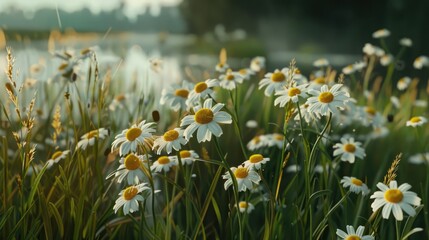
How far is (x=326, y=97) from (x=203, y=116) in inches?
16.6

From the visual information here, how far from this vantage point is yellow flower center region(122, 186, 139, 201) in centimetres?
186

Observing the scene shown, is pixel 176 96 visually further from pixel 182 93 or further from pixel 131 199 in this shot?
pixel 131 199

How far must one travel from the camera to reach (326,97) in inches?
76.0

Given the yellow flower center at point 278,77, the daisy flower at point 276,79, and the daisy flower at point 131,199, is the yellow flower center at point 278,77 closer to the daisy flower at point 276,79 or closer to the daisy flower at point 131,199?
the daisy flower at point 276,79

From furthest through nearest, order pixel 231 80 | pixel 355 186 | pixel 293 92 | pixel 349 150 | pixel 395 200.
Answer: pixel 231 80 < pixel 349 150 < pixel 355 186 < pixel 293 92 < pixel 395 200

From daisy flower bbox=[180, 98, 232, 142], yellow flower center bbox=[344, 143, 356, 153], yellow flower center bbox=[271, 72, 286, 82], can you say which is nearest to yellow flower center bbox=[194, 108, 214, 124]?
daisy flower bbox=[180, 98, 232, 142]

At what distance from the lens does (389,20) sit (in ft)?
57.1

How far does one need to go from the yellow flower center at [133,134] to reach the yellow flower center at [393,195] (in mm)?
782

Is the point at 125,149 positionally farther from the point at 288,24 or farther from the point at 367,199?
the point at 288,24

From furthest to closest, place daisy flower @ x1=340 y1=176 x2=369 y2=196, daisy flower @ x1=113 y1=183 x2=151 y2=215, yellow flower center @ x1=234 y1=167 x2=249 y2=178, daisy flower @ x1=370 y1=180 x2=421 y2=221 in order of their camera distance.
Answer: daisy flower @ x1=340 y1=176 x2=369 y2=196
yellow flower center @ x1=234 y1=167 x2=249 y2=178
daisy flower @ x1=113 y1=183 x2=151 y2=215
daisy flower @ x1=370 y1=180 x2=421 y2=221

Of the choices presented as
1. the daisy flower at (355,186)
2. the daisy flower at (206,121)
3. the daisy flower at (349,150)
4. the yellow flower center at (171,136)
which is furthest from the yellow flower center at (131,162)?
the daisy flower at (349,150)

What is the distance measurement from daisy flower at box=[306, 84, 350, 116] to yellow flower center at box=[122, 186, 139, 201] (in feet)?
1.99

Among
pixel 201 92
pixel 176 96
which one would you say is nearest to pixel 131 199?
pixel 201 92

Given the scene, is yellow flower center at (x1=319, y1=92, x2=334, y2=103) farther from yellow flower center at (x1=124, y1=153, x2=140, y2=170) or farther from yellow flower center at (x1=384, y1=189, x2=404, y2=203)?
yellow flower center at (x1=124, y1=153, x2=140, y2=170)
